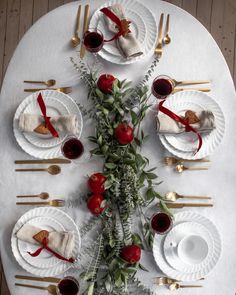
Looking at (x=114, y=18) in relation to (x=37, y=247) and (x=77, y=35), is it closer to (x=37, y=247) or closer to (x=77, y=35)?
(x=77, y=35)

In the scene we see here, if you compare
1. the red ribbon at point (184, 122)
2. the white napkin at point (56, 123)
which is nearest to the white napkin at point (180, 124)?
the red ribbon at point (184, 122)

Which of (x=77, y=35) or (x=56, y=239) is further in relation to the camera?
(x=77, y=35)

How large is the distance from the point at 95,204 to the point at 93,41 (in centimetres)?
64

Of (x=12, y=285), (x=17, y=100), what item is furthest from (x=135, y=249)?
(x=17, y=100)

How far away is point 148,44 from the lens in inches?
71.6

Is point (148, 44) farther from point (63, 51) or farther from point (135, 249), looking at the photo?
point (135, 249)

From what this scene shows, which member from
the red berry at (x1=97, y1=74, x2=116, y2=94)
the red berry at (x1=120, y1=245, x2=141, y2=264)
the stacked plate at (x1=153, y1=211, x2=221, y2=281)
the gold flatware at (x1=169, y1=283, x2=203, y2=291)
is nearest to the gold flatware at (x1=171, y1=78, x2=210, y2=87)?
the red berry at (x1=97, y1=74, x2=116, y2=94)

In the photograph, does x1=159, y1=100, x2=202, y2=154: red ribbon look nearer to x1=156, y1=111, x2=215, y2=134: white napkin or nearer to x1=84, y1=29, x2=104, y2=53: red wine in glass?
x1=156, y1=111, x2=215, y2=134: white napkin

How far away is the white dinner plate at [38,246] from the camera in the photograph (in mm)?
1763

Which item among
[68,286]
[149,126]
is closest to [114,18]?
[149,126]

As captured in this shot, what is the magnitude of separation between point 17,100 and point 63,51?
0.91ft

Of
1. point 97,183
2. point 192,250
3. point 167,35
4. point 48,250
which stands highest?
point 167,35

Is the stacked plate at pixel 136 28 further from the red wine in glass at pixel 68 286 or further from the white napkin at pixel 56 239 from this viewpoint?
the red wine in glass at pixel 68 286

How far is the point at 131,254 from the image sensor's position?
5.50 ft
